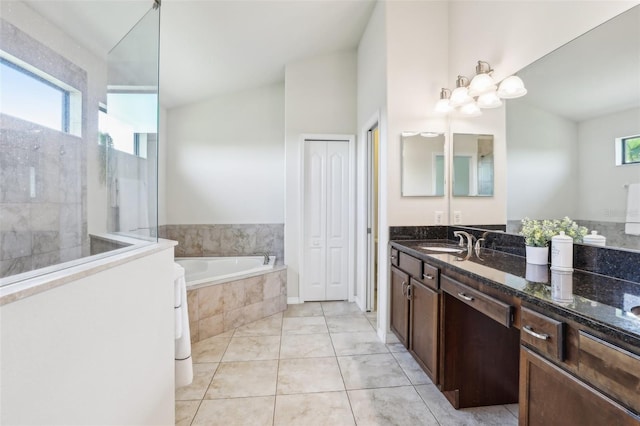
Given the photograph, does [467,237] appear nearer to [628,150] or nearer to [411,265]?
[411,265]

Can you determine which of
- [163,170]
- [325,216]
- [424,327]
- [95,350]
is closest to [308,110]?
[325,216]

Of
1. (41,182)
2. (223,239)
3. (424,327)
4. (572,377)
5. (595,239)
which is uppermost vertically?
(41,182)

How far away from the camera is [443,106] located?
2375 mm

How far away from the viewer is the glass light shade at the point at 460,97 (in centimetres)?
221

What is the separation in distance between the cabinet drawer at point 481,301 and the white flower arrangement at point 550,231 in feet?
1.51

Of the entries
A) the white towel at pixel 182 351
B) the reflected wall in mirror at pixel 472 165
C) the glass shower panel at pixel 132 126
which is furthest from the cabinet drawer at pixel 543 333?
the glass shower panel at pixel 132 126

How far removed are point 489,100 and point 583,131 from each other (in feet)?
2.49

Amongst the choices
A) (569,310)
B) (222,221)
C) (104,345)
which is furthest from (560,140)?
(222,221)

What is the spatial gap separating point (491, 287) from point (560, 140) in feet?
3.34

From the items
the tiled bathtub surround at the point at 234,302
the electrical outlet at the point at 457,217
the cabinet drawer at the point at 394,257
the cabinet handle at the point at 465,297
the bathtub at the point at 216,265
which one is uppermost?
the electrical outlet at the point at 457,217

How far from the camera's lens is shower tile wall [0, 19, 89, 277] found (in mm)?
1462

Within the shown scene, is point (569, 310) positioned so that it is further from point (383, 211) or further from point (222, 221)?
point (222, 221)

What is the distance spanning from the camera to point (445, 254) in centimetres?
184

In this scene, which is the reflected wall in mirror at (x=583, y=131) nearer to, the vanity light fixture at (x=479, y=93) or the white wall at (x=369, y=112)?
the vanity light fixture at (x=479, y=93)
